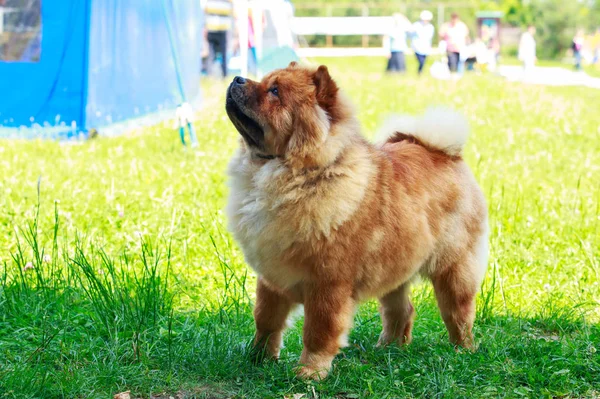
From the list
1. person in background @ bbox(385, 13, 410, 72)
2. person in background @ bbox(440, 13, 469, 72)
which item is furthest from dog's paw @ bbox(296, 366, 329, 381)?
person in background @ bbox(440, 13, 469, 72)

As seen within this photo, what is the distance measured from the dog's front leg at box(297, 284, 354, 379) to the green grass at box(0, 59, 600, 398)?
0.09 metres

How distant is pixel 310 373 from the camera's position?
3.23 m

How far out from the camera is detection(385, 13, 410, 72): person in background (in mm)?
18875

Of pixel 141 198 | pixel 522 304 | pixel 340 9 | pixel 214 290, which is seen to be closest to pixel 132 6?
pixel 141 198

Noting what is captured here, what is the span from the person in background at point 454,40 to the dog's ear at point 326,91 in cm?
1799

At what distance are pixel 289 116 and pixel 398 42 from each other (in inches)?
663

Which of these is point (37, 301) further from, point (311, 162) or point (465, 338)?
point (465, 338)

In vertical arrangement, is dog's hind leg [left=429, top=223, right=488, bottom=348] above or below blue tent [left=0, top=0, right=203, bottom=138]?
below

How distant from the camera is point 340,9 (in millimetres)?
40500

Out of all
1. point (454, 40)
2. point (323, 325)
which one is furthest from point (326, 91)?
point (454, 40)

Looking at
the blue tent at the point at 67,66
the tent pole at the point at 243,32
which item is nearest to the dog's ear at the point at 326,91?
the blue tent at the point at 67,66

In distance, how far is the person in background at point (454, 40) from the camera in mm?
20703

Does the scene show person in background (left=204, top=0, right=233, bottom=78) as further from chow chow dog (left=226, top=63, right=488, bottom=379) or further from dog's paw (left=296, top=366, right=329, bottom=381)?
dog's paw (left=296, top=366, right=329, bottom=381)

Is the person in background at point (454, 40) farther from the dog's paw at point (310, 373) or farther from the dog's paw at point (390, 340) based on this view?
the dog's paw at point (310, 373)
